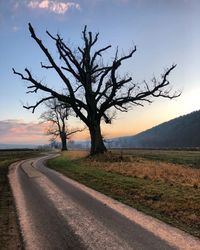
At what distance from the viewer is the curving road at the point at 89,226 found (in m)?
8.46

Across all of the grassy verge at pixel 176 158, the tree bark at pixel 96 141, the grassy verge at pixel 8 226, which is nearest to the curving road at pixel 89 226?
the grassy verge at pixel 8 226

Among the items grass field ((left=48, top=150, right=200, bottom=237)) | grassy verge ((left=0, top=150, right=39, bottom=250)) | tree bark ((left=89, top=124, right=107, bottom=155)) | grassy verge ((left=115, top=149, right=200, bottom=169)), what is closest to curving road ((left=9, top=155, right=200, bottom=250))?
grassy verge ((left=0, top=150, right=39, bottom=250))

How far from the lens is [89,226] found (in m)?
10.1

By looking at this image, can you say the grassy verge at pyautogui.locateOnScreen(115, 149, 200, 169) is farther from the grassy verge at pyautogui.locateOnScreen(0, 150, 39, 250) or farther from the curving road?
the curving road

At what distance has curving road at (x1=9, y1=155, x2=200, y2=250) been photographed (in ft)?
27.8

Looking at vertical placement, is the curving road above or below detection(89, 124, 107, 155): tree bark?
below

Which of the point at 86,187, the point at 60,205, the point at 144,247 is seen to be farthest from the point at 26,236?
the point at 86,187

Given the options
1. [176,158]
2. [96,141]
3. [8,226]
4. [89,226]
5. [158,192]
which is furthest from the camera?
[176,158]

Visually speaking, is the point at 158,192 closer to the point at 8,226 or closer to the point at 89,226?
the point at 89,226

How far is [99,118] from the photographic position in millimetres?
38719

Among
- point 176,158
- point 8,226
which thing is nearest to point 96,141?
point 176,158

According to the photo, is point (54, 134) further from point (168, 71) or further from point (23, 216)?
point (23, 216)

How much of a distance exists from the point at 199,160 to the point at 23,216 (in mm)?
31344

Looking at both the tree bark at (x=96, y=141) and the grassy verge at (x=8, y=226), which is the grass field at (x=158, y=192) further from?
the tree bark at (x=96, y=141)
